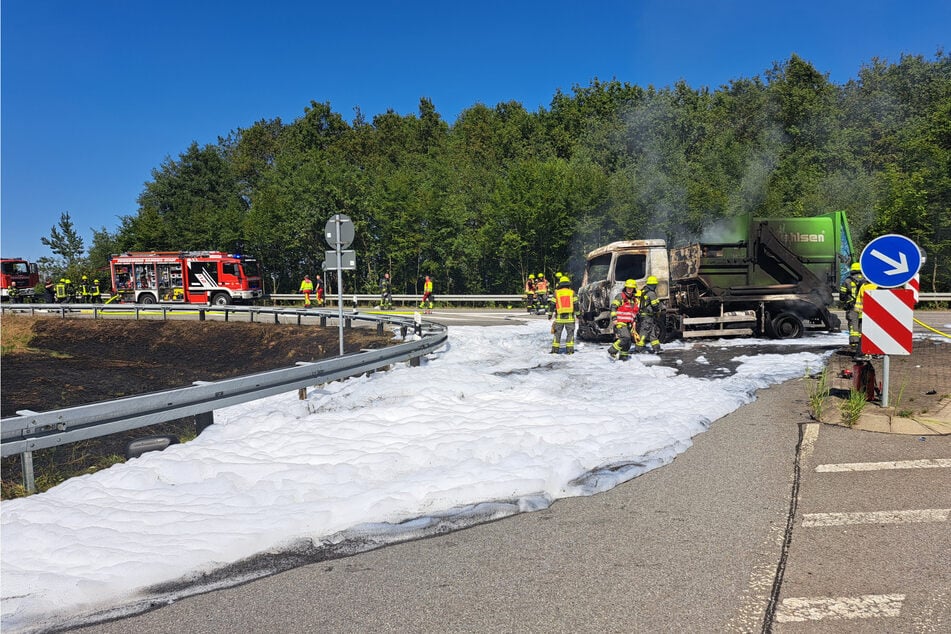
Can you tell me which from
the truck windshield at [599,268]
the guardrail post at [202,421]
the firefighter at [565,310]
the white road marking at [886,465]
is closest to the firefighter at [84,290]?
the truck windshield at [599,268]

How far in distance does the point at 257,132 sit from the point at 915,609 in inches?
2959

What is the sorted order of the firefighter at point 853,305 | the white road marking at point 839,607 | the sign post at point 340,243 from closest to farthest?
1. the white road marking at point 839,607
2. the firefighter at point 853,305
3. the sign post at point 340,243

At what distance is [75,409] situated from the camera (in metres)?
5.54

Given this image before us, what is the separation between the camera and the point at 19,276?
4322cm

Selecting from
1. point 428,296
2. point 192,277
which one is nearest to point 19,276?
point 192,277

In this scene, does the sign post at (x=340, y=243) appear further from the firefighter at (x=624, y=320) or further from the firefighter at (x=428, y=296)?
the firefighter at (x=428, y=296)

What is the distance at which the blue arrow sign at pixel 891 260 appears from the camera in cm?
750

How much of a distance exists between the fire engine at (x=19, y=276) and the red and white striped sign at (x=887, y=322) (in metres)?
47.8

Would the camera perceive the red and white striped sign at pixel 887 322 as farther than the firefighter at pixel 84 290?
No

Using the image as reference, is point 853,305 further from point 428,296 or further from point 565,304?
point 428,296

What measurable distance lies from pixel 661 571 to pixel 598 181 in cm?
3516

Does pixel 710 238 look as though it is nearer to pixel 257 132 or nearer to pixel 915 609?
pixel 915 609

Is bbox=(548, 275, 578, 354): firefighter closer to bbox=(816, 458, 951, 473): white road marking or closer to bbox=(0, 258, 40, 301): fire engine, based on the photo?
bbox=(816, 458, 951, 473): white road marking

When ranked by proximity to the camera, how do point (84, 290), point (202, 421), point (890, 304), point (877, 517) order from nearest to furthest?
point (877, 517) < point (202, 421) < point (890, 304) < point (84, 290)
